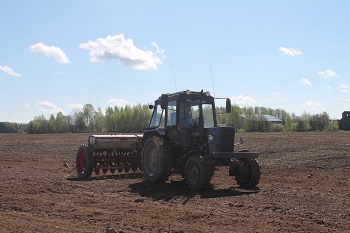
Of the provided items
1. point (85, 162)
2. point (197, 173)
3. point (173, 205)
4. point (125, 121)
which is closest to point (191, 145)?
point (197, 173)

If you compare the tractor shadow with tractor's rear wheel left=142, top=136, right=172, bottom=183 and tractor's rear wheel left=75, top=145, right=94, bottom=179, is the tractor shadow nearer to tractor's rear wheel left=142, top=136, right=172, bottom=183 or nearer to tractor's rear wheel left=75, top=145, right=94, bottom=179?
tractor's rear wheel left=142, top=136, right=172, bottom=183

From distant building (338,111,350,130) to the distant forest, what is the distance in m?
1.04

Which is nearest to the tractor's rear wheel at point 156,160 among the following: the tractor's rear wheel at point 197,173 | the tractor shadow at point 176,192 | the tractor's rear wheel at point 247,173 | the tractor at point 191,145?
the tractor at point 191,145

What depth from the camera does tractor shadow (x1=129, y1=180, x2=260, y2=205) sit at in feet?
37.3

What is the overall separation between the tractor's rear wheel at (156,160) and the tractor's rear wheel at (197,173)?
108 cm

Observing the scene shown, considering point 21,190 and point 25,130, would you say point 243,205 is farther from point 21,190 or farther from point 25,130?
point 25,130

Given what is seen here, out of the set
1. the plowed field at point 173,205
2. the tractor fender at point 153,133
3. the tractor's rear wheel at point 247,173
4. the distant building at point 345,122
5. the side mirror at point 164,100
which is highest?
the distant building at point 345,122

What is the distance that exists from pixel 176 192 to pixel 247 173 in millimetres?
2099

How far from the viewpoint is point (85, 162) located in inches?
648

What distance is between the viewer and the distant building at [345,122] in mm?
79412

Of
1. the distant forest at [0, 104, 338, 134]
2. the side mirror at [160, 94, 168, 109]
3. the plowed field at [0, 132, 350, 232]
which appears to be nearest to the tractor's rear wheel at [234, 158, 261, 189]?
the plowed field at [0, 132, 350, 232]

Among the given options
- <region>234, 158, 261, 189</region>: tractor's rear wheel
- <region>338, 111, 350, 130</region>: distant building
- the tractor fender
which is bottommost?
<region>234, 158, 261, 189</region>: tractor's rear wheel

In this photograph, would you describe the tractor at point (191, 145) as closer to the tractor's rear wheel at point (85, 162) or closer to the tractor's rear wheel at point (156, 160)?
the tractor's rear wheel at point (156, 160)

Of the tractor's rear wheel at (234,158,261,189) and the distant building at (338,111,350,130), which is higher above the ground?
the distant building at (338,111,350,130)
